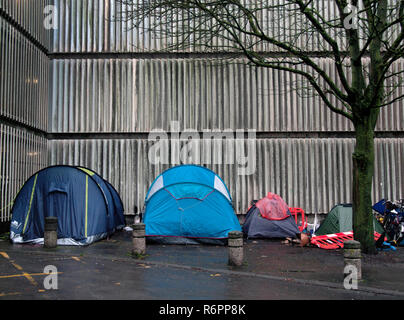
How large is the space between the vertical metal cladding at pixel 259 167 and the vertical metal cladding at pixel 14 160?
4.74ft

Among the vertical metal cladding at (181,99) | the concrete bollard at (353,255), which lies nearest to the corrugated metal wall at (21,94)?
the vertical metal cladding at (181,99)

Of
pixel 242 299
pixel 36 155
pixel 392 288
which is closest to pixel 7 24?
pixel 36 155

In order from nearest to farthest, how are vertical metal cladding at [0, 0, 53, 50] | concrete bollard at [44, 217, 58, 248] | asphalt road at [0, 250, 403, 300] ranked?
asphalt road at [0, 250, 403, 300], concrete bollard at [44, 217, 58, 248], vertical metal cladding at [0, 0, 53, 50]

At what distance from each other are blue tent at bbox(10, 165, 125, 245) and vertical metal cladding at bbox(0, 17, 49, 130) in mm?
3040

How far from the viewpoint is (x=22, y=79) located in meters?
15.4

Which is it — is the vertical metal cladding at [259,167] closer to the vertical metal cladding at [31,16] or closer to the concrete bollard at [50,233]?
the vertical metal cladding at [31,16]

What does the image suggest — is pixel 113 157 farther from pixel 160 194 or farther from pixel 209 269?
pixel 209 269

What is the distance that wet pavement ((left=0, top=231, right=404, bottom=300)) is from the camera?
22.5 feet
